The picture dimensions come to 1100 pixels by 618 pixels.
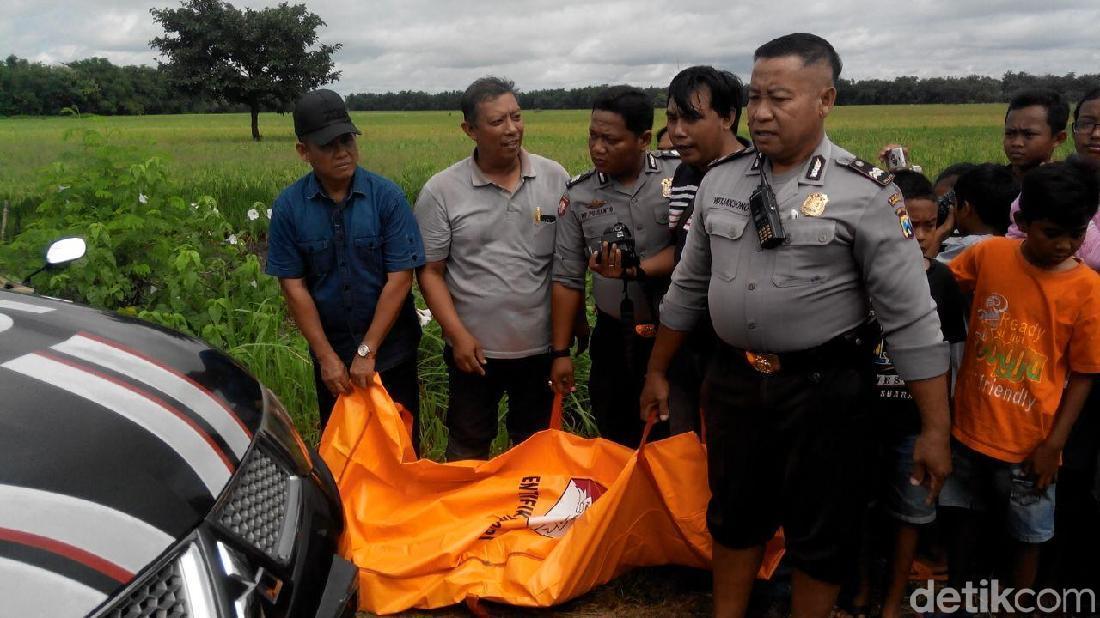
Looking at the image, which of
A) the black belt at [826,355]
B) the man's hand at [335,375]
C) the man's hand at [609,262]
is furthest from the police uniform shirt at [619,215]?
the man's hand at [335,375]

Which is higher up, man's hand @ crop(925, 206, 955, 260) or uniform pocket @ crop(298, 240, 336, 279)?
man's hand @ crop(925, 206, 955, 260)

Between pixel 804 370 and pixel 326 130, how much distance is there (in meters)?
1.81

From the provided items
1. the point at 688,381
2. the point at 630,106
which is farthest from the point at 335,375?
the point at 630,106

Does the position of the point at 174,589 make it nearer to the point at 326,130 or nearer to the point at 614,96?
the point at 326,130

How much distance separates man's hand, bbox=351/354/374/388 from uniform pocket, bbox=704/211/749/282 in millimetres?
1335

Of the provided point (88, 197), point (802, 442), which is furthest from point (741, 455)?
point (88, 197)

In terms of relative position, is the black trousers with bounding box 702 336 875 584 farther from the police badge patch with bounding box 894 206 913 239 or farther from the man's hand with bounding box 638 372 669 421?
the police badge patch with bounding box 894 206 913 239

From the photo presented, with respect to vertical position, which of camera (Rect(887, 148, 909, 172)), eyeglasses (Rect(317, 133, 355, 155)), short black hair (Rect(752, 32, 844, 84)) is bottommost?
camera (Rect(887, 148, 909, 172))

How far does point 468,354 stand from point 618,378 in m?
0.59

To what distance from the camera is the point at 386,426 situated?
286cm

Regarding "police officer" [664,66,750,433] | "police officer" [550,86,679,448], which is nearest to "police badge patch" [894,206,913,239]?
"police officer" [664,66,750,433]

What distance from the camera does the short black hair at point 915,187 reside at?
8.29 feet

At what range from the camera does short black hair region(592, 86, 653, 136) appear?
280 centimetres

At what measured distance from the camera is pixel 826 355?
6.89ft
